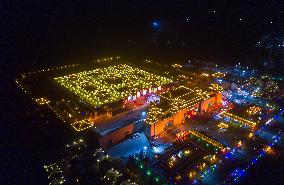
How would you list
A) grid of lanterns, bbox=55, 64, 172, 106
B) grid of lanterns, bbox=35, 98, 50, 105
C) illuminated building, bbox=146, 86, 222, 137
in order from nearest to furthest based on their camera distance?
illuminated building, bbox=146, 86, 222, 137
grid of lanterns, bbox=55, 64, 172, 106
grid of lanterns, bbox=35, 98, 50, 105

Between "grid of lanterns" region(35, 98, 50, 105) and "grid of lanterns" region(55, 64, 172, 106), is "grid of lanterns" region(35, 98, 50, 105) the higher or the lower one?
the lower one

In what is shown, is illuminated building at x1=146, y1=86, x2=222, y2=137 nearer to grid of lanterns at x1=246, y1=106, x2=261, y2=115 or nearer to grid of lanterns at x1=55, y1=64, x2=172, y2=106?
grid of lanterns at x1=246, y1=106, x2=261, y2=115

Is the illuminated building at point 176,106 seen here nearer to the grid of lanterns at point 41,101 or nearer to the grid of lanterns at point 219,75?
the grid of lanterns at point 219,75

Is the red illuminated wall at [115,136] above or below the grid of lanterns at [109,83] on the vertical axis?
below

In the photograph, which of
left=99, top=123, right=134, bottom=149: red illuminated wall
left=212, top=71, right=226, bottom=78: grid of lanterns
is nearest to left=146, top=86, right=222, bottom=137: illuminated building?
left=99, top=123, right=134, bottom=149: red illuminated wall

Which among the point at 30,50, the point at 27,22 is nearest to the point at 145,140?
the point at 30,50

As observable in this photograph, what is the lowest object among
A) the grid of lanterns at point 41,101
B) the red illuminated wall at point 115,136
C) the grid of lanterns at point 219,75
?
the red illuminated wall at point 115,136

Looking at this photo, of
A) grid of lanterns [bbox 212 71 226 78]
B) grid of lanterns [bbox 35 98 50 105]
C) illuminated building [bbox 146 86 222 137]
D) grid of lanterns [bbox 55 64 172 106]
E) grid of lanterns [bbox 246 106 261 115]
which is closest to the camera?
illuminated building [bbox 146 86 222 137]

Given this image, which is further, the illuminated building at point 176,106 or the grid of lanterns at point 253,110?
the grid of lanterns at point 253,110

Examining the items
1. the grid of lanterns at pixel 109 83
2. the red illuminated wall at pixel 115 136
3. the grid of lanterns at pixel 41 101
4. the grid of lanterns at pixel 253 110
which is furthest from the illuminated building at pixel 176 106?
the grid of lanterns at pixel 41 101

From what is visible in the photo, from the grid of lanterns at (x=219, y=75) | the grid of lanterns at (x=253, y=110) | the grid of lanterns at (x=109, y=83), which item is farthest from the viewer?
the grid of lanterns at (x=219, y=75)
